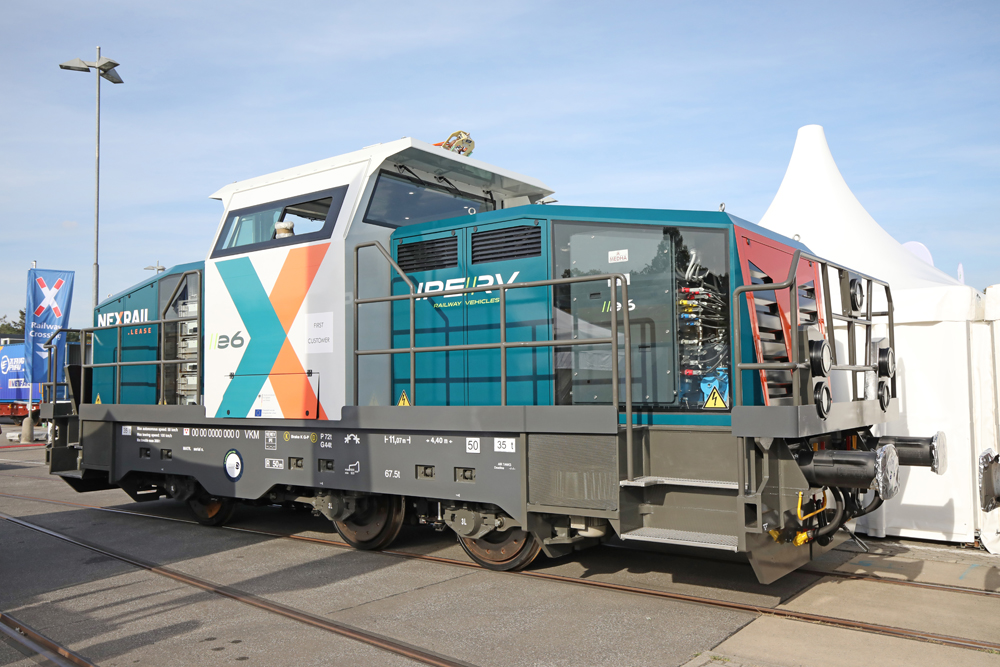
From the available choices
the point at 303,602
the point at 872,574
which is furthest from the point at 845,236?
the point at 303,602

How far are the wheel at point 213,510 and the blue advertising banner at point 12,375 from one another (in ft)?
94.0

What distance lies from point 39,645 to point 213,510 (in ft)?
13.4

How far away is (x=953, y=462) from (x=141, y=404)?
29.8 ft

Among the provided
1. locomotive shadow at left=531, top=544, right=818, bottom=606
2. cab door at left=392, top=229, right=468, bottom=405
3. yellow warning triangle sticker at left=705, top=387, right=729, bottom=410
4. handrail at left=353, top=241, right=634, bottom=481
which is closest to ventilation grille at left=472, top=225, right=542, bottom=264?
cab door at left=392, top=229, right=468, bottom=405

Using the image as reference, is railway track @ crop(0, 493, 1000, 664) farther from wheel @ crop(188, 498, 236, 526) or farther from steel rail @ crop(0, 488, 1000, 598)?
wheel @ crop(188, 498, 236, 526)

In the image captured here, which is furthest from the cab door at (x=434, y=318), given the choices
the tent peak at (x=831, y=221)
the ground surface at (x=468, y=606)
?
the tent peak at (x=831, y=221)

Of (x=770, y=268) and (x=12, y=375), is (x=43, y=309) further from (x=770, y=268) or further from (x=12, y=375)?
(x=770, y=268)

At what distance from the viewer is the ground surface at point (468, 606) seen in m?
4.52

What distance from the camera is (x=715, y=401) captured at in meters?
5.47

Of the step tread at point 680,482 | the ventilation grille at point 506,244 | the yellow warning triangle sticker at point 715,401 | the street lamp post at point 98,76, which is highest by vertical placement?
the street lamp post at point 98,76

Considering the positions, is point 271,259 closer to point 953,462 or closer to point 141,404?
point 141,404

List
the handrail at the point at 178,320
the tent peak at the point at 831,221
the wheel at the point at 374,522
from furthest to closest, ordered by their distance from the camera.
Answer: the tent peak at the point at 831,221
the handrail at the point at 178,320
the wheel at the point at 374,522

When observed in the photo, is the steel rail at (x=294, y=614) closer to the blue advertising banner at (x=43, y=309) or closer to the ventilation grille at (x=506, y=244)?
the ventilation grille at (x=506, y=244)

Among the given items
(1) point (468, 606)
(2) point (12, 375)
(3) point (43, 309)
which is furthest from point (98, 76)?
(2) point (12, 375)
